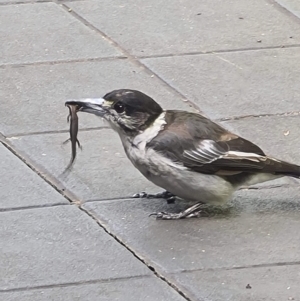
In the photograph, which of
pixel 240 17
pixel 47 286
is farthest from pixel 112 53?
pixel 47 286

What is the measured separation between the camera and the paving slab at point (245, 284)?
5.37 m

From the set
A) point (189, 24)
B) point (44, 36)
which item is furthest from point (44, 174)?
point (189, 24)

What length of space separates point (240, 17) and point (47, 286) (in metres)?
4.47

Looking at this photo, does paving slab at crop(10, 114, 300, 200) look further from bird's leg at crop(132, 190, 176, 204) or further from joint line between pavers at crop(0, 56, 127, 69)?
joint line between pavers at crop(0, 56, 127, 69)

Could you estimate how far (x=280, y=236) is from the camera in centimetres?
603

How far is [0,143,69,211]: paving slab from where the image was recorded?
632 cm

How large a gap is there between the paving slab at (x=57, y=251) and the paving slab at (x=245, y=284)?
0.96 ft

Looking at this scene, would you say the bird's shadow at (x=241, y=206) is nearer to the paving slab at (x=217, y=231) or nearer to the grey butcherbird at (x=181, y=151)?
the paving slab at (x=217, y=231)

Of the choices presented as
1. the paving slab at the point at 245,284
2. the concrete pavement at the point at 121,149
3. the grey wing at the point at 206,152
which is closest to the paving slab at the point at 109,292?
the concrete pavement at the point at 121,149

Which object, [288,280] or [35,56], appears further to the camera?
[35,56]

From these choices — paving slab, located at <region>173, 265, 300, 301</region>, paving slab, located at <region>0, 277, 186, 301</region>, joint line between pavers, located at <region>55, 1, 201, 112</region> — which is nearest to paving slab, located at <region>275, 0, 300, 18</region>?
joint line between pavers, located at <region>55, 1, 201, 112</region>

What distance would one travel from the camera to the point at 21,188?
6.47m

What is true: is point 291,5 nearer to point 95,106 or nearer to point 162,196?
point 162,196

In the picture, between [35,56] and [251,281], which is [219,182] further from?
[35,56]
